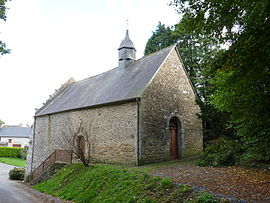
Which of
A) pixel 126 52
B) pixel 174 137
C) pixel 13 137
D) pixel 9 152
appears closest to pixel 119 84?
pixel 126 52

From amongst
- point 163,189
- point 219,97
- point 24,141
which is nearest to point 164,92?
point 219,97

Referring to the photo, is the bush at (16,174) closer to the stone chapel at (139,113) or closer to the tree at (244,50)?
the stone chapel at (139,113)

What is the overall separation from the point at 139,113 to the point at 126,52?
296 inches

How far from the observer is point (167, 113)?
44.0ft

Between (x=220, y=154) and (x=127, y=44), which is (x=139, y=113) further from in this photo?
(x=127, y=44)

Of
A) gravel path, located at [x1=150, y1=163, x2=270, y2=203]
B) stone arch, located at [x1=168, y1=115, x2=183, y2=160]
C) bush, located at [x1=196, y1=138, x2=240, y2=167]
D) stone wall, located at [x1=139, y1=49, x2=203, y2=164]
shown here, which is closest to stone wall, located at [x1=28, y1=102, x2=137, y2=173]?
stone wall, located at [x1=139, y1=49, x2=203, y2=164]

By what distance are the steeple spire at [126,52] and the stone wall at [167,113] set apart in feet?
13.9

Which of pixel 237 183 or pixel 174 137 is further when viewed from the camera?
pixel 174 137

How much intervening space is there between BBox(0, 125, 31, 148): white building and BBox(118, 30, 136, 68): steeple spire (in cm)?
4466

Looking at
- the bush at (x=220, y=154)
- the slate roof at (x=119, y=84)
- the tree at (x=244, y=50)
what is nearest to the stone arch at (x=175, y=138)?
the bush at (x=220, y=154)

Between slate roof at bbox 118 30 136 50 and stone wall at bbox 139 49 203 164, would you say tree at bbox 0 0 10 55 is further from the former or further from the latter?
slate roof at bbox 118 30 136 50

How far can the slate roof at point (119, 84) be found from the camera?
13.2 metres

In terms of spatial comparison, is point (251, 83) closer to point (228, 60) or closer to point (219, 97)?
point (228, 60)

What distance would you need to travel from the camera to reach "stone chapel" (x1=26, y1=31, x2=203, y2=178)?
474 inches
